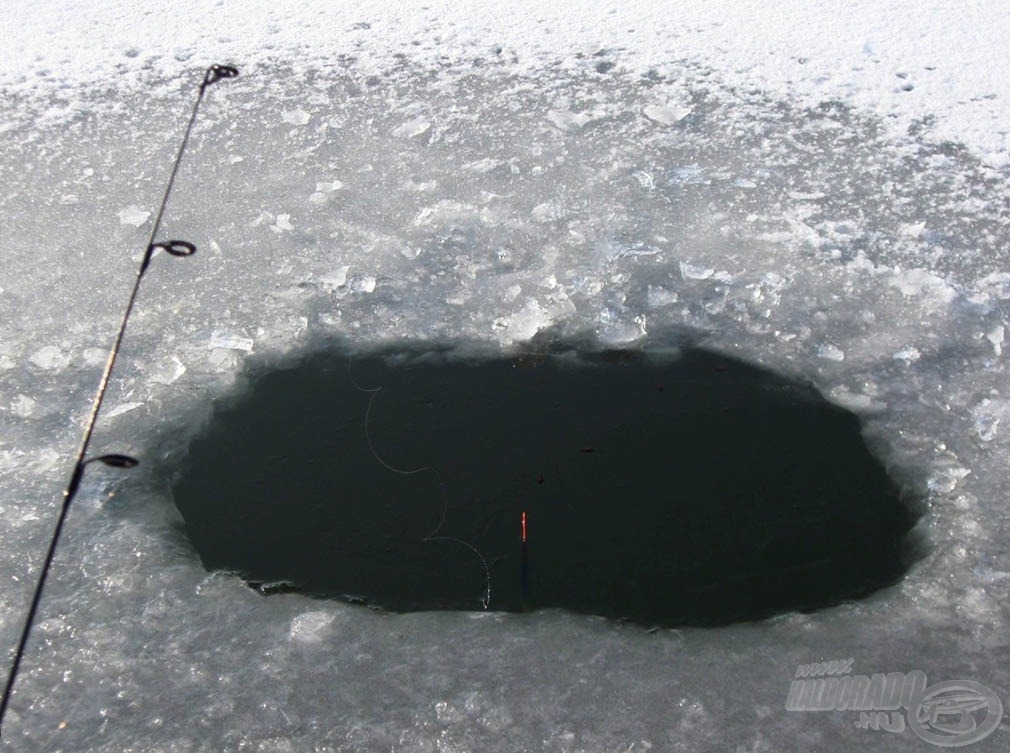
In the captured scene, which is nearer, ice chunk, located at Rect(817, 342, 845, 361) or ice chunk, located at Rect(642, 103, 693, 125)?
ice chunk, located at Rect(817, 342, 845, 361)

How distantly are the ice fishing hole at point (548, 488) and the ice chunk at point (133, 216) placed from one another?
1.07 m

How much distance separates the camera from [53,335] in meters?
3.61

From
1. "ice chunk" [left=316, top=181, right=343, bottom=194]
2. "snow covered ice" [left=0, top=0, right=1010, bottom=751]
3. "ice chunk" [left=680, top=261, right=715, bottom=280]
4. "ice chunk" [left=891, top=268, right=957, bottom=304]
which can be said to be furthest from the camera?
"ice chunk" [left=316, top=181, right=343, bottom=194]

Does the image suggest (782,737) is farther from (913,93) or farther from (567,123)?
(913,93)

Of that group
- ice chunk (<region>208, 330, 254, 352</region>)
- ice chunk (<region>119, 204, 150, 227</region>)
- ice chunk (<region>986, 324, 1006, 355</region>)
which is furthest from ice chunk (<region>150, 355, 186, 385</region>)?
ice chunk (<region>986, 324, 1006, 355</region>)

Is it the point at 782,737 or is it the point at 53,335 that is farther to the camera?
the point at 53,335

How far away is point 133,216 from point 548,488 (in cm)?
208

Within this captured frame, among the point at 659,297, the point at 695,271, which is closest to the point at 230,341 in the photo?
the point at 659,297

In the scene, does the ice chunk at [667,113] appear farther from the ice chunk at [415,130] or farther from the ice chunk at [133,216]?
the ice chunk at [133,216]

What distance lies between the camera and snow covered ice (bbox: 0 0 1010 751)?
2.58 metres

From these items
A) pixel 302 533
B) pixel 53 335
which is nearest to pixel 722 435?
pixel 302 533

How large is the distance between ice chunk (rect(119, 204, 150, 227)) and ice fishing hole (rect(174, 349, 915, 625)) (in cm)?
107

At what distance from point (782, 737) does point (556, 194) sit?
232 cm

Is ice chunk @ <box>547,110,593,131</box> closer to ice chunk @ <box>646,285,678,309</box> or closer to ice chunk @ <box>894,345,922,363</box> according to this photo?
ice chunk @ <box>646,285,678,309</box>
